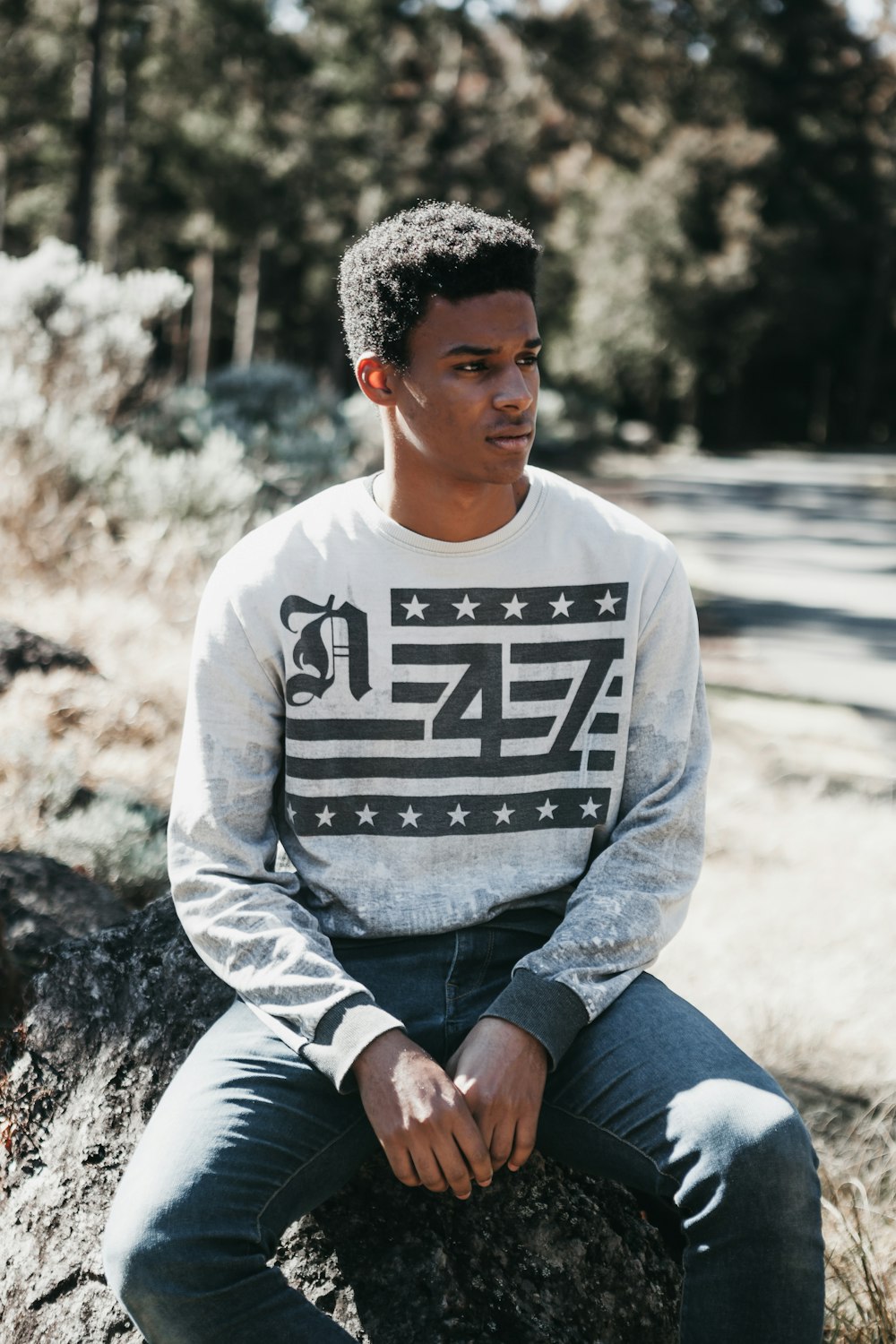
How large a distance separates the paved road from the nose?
5.29m

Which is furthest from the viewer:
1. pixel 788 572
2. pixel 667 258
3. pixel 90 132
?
pixel 667 258

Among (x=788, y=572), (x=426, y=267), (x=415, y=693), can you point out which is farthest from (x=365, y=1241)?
(x=788, y=572)

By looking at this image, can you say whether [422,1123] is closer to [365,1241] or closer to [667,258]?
[365,1241]

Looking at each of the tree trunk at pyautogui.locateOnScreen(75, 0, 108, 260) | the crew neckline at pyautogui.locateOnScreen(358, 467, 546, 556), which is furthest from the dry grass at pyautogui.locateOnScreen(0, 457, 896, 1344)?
the tree trunk at pyautogui.locateOnScreen(75, 0, 108, 260)

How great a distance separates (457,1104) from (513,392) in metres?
1.17

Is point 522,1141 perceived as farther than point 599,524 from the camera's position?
No

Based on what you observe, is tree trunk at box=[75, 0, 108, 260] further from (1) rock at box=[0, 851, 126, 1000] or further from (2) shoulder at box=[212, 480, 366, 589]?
(2) shoulder at box=[212, 480, 366, 589]

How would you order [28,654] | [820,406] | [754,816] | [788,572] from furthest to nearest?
[820,406] → [788,572] → [754,816] → [28,654]

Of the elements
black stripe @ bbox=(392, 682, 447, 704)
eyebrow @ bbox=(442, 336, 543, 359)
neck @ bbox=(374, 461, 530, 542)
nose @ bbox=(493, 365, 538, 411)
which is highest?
eyebrow @ bbox=(442, 336, 543, 359)

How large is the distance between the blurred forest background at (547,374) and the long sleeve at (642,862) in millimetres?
831

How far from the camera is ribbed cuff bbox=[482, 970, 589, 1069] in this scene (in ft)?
6.60

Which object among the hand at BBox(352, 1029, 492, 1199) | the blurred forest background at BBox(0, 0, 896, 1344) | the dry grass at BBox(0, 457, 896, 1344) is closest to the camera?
the hand at BBox(352, 1029, 492, 1199)

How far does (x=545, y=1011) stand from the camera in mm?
2031

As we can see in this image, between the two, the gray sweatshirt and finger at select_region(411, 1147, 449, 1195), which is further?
the gray sweatshirt
